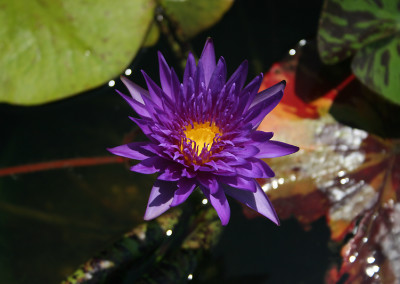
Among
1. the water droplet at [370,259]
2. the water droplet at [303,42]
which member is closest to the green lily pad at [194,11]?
the water droplet at [303,42]

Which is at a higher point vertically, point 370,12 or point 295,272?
point 370,12

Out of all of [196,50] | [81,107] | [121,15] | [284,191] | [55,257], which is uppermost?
[121,15]

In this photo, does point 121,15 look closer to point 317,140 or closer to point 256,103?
point 256,103

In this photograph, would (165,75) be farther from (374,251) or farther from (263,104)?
(374,251)

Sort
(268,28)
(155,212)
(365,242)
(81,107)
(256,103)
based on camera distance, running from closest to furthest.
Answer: (155,212) → (256,103) → (365,242) → (81,107) → (268,28)

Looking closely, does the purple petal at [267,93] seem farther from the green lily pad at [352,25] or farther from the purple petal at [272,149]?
the green lily pad at [352,25]

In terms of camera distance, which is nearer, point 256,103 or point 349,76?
point 256,103

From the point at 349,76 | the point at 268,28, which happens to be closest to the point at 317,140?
the point at 349,76

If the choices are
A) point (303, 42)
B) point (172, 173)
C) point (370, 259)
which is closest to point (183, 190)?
point (172, 173)
